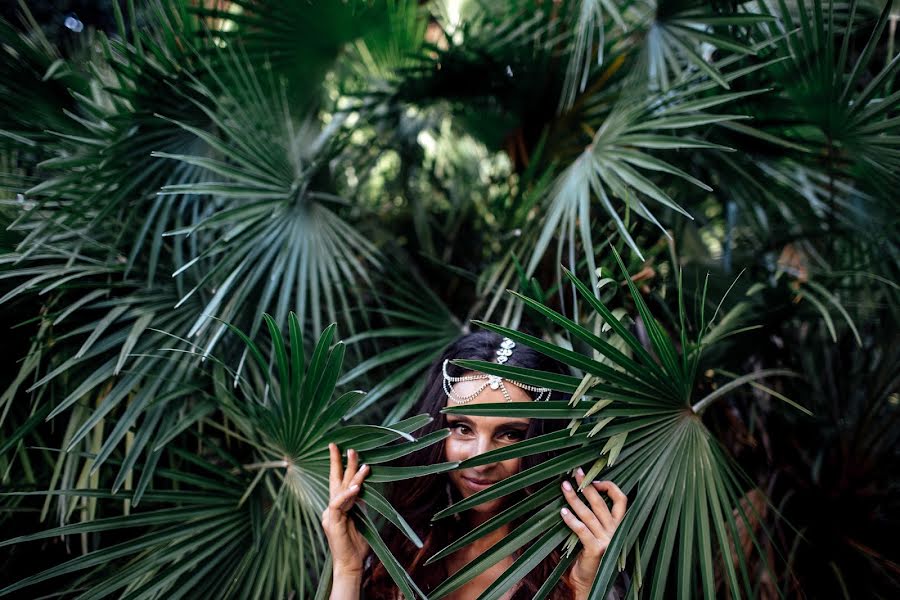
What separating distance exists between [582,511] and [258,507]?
0.98m

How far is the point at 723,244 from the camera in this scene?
9.66 ft

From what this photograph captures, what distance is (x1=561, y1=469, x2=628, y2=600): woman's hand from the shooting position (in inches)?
53.2

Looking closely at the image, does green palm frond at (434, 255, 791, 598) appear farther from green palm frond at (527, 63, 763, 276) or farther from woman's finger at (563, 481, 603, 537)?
green palm frond at (527, 63, 763, 276)

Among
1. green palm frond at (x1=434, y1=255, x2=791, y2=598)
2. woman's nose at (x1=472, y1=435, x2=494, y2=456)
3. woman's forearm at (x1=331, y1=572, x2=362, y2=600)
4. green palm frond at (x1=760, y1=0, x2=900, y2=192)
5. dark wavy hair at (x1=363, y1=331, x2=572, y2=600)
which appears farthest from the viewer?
green palm frond at (x1=760, y1=0, x2=900, y2=192)

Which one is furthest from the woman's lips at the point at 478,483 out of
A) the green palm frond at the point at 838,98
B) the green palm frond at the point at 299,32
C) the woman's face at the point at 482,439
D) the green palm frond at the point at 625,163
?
the green palm frond at the point at 299,32

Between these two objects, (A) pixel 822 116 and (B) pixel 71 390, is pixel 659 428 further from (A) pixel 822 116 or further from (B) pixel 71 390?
(B) pixel 71 390

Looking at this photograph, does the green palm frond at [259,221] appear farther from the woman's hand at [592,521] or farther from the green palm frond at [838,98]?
the green palm frond at [838,98]

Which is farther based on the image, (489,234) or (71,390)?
(489,234)

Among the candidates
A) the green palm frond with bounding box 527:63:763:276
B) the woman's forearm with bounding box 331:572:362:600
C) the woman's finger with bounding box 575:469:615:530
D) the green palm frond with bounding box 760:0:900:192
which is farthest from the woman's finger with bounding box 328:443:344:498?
the green palm frond with bounding box 760:0:900:192

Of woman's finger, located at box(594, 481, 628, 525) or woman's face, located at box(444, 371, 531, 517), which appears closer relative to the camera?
woman's finger, located at box(594, 481, 628, 525)

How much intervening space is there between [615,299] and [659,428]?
2.23 ft

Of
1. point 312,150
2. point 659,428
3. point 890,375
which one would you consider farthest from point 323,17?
point 890,375

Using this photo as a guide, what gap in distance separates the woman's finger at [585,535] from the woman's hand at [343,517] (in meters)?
0.45

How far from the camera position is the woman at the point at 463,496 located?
1.38 metres
